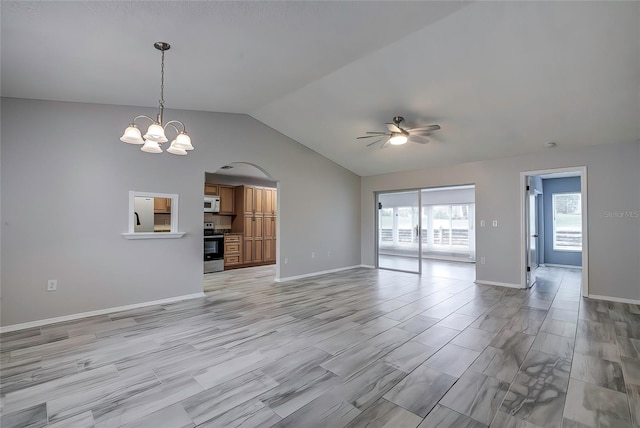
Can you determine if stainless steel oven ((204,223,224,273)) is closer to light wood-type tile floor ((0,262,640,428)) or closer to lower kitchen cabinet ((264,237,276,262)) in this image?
lower kitchen cabinet ((264,237,276,262))

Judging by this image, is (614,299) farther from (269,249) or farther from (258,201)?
(258,201)

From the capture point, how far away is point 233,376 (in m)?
2.39

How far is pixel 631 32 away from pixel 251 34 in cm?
354

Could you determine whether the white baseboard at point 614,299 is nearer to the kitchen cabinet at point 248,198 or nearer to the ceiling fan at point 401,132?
the ceiling fan at point 401,132

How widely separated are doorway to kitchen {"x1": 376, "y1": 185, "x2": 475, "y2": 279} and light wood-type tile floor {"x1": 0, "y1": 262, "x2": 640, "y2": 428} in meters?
3.61

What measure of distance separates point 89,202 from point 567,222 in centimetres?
1038

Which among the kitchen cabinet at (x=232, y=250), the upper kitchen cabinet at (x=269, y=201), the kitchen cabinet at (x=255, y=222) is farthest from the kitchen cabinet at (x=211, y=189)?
the upper kitchen cabinet at (x=269, y=201)

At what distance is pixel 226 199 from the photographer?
8.19 m

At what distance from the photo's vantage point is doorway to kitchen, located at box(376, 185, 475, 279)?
7.91 m

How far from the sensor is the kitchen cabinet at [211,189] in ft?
25.3

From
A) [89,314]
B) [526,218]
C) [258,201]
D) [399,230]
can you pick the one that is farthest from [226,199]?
[526,218]

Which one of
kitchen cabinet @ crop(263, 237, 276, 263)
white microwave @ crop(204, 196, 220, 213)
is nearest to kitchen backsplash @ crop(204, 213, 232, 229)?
white microwave @ crop(204, 196, 220, 213)

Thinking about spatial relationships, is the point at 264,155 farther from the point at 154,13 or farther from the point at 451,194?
the point at 451,194

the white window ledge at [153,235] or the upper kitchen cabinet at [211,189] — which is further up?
the upper kitchen cabinet at [211,189]
